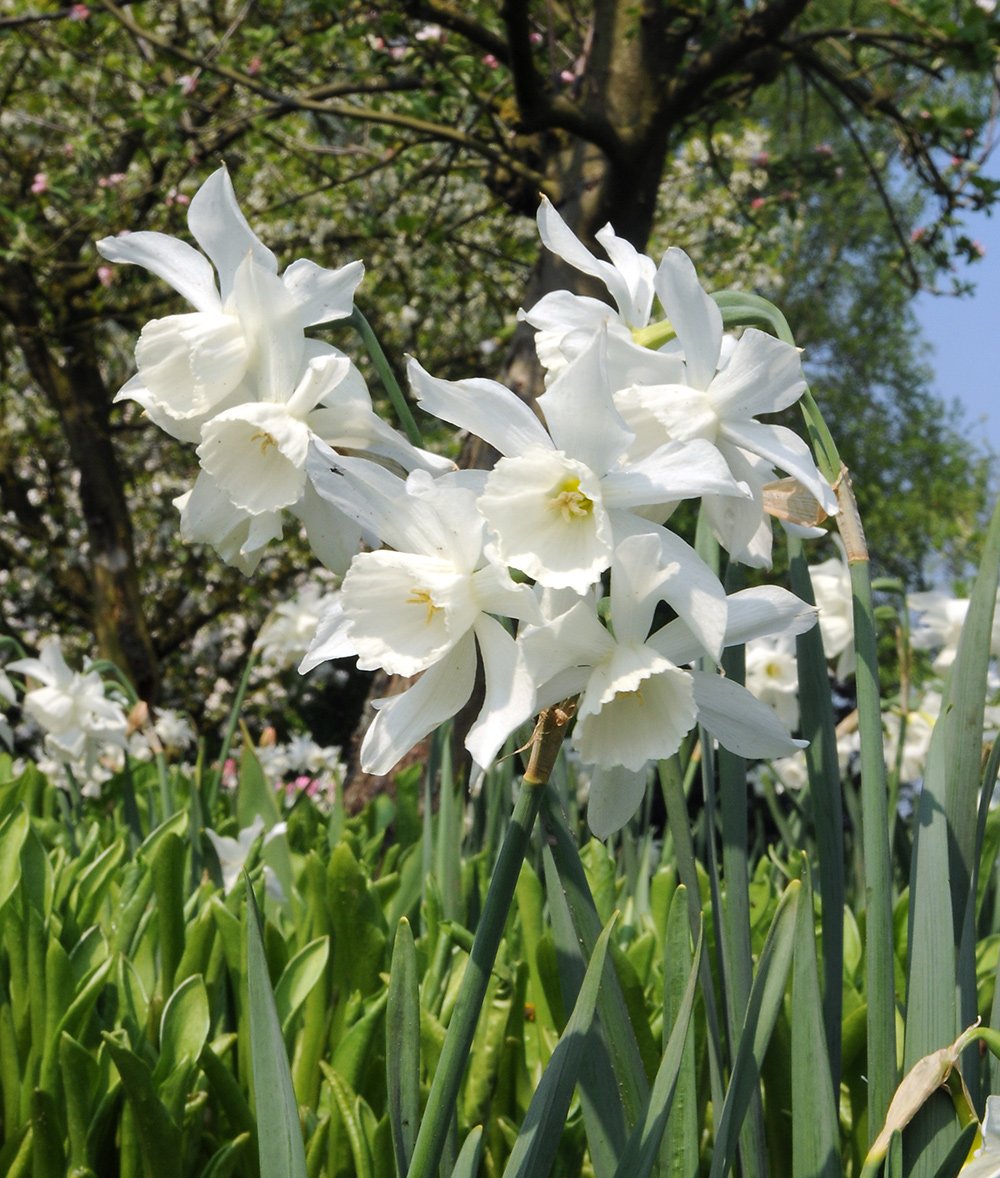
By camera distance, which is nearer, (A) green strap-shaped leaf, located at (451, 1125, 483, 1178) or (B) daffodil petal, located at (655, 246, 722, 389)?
A: (B) daffodil petal, located at (655, 246, 722, 389)

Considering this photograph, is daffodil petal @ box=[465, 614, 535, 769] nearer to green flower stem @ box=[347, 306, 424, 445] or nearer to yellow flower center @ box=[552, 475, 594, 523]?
yellow flower center @ box=[552, 475, 594, 523]

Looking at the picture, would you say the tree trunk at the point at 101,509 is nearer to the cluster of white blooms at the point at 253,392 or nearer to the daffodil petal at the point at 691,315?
the cluster of white blooms at the point at 253,392

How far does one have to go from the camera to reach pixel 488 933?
667mm

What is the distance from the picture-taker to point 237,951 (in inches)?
54.9

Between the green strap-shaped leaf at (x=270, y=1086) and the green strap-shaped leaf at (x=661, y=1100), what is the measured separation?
0.77ft

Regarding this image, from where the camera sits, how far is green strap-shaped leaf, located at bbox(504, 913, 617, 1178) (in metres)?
0.72

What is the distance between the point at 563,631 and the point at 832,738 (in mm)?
428

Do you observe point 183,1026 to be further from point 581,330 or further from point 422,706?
point 581,330

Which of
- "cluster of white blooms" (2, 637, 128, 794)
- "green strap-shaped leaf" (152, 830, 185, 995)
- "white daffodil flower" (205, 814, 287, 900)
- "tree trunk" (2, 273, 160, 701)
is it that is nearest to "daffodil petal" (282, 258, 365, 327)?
"green strap-shaped leaf" (152, 830, 185, 995)

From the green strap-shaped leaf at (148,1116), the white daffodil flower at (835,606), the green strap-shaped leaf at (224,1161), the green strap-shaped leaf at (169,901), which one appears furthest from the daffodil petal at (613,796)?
the white daffodil flower at (835,606)

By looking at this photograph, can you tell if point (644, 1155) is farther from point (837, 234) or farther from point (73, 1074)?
point (837, 234)

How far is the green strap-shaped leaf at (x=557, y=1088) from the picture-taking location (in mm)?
716

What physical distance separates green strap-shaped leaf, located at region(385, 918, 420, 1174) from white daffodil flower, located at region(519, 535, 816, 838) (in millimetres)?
210

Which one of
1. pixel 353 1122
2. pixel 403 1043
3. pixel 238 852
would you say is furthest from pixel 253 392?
pixel 238 852
